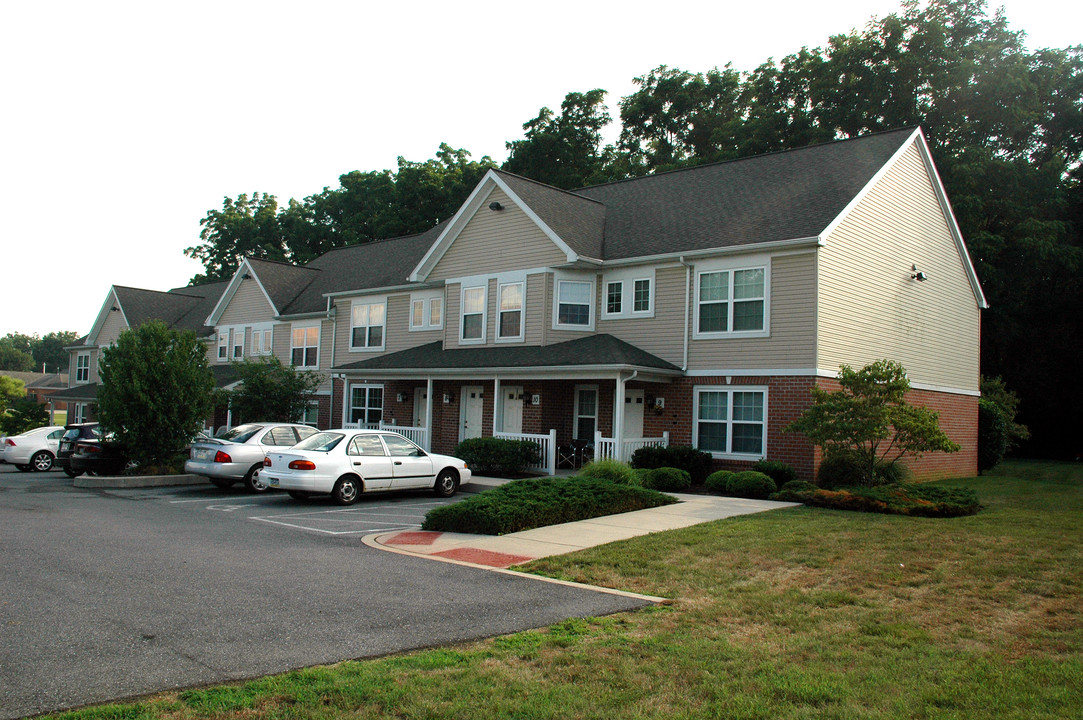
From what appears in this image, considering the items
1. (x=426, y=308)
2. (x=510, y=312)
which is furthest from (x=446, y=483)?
(x=426, y=308)

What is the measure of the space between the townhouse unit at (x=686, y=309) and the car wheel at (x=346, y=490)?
6315 millimetres

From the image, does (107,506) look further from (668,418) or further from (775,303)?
(775,303)

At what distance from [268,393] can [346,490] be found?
570 inches

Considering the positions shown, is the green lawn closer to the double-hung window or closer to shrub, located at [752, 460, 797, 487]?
shrub, located at [752, 460, 797, 487]

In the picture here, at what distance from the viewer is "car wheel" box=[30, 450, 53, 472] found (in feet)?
88.6

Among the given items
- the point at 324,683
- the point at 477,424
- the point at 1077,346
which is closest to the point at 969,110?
the point at 1077,346

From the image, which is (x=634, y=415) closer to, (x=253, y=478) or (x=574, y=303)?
(x=574, y=303)

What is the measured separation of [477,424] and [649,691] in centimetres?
2116

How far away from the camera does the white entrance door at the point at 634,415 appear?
22969mm

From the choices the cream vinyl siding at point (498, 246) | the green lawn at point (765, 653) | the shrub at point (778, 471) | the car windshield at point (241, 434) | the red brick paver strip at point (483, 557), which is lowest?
the red brick paver strip at point (483, 557)

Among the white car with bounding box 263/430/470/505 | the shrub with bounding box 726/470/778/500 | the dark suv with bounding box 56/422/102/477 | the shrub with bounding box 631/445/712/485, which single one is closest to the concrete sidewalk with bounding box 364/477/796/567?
the shrub with bounding box 726/470/778/500

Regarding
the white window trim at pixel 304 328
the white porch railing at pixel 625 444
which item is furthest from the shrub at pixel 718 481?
the white window trim at pixel 304 328

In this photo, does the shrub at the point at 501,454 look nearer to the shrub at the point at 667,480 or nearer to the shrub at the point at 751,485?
the shrub at the point at 667,480

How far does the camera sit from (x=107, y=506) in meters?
16.1
